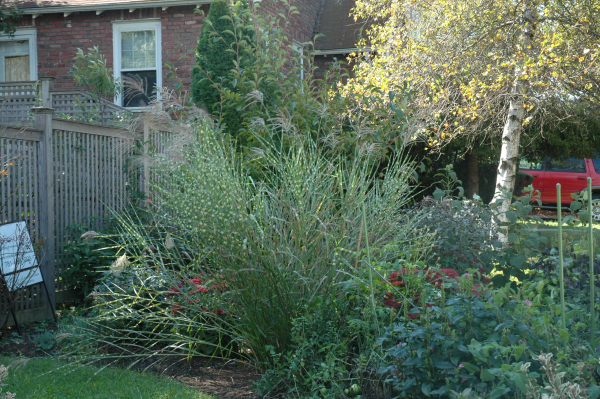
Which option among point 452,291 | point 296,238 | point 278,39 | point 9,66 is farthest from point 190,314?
point 9,66

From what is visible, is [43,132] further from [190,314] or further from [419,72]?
[419,72]

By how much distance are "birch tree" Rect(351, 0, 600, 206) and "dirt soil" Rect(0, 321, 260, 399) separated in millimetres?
4682

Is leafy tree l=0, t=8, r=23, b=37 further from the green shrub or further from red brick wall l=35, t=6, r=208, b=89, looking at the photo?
the green shrub

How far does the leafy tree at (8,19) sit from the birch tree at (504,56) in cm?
821

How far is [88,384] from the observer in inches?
140

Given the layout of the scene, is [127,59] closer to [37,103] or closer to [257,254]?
[37,103]

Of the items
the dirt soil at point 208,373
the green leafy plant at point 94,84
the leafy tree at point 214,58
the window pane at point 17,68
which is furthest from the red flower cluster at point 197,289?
the window pane at point 17,68

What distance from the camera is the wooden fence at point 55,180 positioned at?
Result: 544 cm

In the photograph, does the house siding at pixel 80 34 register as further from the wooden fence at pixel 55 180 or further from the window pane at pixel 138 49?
the wooden fence at pixel 55 180

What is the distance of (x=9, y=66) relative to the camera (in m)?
13.5

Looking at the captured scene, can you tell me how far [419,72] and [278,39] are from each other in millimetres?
3514

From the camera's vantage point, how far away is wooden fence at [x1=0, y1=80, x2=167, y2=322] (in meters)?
5.44

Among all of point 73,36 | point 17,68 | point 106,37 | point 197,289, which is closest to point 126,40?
point 106,37

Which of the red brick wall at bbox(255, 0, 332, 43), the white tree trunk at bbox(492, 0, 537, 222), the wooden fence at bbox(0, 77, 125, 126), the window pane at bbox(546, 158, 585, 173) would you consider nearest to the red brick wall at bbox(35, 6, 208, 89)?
the wooden fence at bbox(0, 77, 125, 126)
